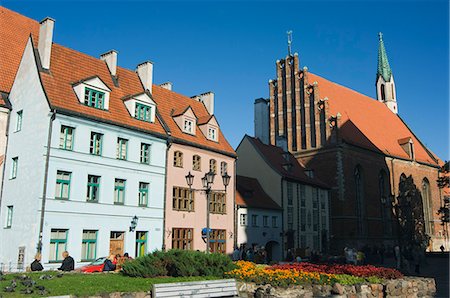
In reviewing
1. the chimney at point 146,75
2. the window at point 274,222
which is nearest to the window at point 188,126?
the chimney at point 146,75

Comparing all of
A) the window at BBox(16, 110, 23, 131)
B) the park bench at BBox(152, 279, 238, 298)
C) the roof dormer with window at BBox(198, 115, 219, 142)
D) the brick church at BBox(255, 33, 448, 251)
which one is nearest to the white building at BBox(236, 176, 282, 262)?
the roof dormer with window at BBox(198, 115, 219, 142)

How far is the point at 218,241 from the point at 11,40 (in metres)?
20.0

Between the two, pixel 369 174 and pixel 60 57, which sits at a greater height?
pixel 60 57

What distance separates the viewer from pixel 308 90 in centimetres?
5466

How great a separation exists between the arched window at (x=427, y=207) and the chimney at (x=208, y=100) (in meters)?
41.7

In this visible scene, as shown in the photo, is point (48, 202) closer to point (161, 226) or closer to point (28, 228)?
point (28, 228)

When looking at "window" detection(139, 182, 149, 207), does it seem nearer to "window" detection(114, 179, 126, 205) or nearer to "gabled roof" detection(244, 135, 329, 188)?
"window" detection(114, 179, 126, 205)

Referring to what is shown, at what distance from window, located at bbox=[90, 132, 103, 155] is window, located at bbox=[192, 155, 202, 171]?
315 inches

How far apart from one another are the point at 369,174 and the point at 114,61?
36.0 m

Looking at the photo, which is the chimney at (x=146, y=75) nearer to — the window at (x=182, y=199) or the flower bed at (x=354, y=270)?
the window at (x=182, y=199)

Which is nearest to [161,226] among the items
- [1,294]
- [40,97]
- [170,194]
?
[170,194]

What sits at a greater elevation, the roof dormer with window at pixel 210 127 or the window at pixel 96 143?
the roof dormer with window at pixel 210 127

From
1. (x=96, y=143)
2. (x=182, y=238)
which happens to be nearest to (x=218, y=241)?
(x=182, y=238)

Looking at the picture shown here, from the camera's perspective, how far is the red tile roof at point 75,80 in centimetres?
2628
